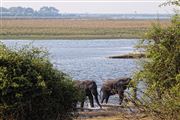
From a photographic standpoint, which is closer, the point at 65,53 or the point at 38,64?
the point at 38,64

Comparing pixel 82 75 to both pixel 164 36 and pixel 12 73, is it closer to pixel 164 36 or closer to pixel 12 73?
pixel 164 36

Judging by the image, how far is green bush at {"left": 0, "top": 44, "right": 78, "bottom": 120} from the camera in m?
12.9

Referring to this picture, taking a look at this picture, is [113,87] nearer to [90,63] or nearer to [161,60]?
[161,60]

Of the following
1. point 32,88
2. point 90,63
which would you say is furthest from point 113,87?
point 90,63

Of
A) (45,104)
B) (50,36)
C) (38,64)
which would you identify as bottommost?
(50,36)

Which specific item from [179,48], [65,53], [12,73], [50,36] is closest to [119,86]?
[179,48]

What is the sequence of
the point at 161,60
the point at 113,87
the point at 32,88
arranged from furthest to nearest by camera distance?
1. the point at 113,87
2. the point at 161,60
3. the point at 32,88

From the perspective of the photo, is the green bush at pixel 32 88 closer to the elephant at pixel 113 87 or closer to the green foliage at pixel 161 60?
the green foliage at pixel 161 60

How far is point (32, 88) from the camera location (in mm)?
13062

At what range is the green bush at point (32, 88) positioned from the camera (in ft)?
42.3

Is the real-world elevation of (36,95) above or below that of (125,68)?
above

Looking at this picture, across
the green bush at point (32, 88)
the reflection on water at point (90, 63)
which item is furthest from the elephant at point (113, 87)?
the green bush at point (32, 88)

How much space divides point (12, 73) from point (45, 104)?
3.36 feet

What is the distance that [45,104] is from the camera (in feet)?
43.6
